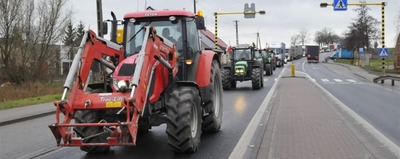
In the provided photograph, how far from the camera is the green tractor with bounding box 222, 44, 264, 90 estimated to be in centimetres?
2438

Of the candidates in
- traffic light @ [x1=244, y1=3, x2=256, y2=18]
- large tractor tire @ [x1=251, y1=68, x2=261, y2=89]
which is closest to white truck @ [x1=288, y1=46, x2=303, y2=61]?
traffic light @ [x1=244, y1=3, x2=256, y2=18]

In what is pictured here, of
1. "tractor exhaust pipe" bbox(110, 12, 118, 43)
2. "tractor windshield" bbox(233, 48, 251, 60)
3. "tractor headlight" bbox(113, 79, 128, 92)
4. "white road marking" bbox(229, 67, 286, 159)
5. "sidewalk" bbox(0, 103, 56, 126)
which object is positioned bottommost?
"sidewalk" bbox(0, 103, 56, 126)

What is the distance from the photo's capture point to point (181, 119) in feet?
23.7

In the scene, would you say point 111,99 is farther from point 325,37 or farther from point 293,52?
point 325,37

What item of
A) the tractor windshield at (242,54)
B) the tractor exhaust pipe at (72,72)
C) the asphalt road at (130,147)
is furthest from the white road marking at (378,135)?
the tractor windshield at (242,54)

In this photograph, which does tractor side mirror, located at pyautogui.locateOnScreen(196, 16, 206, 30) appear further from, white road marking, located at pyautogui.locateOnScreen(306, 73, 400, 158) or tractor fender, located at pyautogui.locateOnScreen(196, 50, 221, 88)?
white road marking, located at pyautogui.locateOnScreen(306, 73, 400, 158)

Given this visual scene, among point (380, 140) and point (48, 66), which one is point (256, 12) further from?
point (380, 140)

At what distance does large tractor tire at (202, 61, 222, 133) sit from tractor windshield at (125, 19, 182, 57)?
136 centimetres

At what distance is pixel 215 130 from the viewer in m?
10.0

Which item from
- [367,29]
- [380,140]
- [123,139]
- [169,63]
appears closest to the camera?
[123,139]

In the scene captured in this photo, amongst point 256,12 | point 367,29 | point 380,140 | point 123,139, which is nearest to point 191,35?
point 123,139

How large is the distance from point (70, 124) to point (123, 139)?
83cm

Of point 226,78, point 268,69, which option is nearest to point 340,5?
point 268,69

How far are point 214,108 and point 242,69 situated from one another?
15268mm
